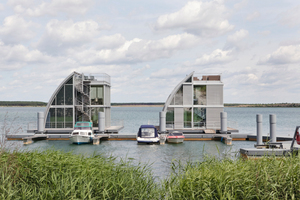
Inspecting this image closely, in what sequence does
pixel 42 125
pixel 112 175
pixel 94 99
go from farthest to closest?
pixel 94 99
pixel 42 125
pixel 112 175

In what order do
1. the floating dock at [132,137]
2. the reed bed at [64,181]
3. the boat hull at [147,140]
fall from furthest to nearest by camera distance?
the floating dock at [132,137]
the boat hull at [147,140]
the reed bed at [64,181]

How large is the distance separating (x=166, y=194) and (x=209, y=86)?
29.3 m

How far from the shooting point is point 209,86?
36.0m

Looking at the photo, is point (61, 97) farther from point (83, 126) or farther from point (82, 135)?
point (82, 135)

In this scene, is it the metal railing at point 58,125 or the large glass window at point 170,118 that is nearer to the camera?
the large glass window at point 170,118

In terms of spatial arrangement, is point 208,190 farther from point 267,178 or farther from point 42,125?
point 42,125

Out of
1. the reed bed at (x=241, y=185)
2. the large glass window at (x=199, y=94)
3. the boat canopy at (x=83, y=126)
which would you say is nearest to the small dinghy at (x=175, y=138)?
the large glass window at (x=199, y=94)

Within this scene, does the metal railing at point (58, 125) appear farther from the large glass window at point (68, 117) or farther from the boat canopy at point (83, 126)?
the boat canopy at point (83, 126)

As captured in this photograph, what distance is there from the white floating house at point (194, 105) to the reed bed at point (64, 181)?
26572 mm

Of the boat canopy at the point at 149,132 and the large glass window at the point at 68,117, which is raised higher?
the large glass window at the point at 68,117

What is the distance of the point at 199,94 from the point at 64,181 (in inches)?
1169

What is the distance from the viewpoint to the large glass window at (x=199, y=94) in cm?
3591

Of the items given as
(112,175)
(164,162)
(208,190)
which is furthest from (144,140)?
(208,190)

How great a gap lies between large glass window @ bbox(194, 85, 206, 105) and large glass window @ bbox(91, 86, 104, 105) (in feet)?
42.8
